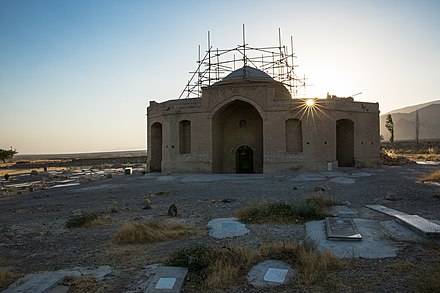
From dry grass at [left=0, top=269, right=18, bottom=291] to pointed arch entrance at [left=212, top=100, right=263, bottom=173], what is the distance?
1925 cm

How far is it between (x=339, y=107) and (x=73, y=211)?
18017 millimetres

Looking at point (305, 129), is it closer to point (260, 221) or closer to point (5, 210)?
point (260, 221)

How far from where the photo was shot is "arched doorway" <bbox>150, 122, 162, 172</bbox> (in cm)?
2693

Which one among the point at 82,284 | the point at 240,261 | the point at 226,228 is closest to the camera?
the point at 82,284

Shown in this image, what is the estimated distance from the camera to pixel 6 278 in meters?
5.08

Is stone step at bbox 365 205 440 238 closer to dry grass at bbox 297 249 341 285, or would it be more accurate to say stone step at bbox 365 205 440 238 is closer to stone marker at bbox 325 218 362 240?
stone marker at bbox 325 218 362 240

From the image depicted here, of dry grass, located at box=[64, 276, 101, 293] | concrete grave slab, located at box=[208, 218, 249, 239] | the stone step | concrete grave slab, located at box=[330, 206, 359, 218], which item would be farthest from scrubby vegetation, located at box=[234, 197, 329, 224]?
dry grass, located at box=[64, 276, 101, 293]

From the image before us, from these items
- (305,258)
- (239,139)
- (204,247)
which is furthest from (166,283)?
(239,139)

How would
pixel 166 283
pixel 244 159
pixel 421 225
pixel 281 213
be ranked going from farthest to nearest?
pixel 244 159 → pixel 281 213 → pixel 421 225 → pixel 166 283

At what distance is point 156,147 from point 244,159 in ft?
23.5

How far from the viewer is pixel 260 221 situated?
8.35 metres

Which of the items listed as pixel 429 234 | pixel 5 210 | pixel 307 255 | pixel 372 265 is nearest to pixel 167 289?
pixel 307 255

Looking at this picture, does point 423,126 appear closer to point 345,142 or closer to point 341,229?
point 345,142

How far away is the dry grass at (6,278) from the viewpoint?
4.90 metres
